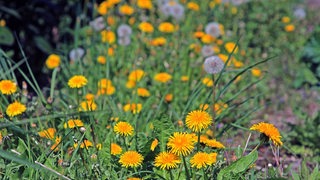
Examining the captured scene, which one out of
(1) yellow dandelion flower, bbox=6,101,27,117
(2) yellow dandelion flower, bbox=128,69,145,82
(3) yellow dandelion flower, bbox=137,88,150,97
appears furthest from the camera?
(2) yellow dandelion flower, bbox=128,69,145,82

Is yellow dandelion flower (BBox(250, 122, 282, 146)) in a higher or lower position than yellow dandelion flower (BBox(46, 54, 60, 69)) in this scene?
lower

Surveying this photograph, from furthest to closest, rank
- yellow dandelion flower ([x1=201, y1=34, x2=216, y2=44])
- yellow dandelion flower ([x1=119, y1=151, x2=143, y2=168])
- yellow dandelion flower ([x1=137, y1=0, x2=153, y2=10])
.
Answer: yellow dandelion flower ([x1=137, y1=0, x2=153, y2=10])
yellow dandelion flower ([x1=201, y1=34, x2=216, y2=44])
yellow dandelion flower ([x1=119, y1=151, x2=143, y2=168])

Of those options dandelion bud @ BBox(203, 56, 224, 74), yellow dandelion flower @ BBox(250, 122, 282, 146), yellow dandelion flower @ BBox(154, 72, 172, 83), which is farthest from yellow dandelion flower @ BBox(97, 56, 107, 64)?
yellow dandelion flower @ BBox(250, 122, 282, 146)

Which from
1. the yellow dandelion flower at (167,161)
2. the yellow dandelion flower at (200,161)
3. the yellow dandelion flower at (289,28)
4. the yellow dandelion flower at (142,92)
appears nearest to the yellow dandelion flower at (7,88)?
the yellow dandelion flower at (167,161)

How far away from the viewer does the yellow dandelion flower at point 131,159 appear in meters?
2.12

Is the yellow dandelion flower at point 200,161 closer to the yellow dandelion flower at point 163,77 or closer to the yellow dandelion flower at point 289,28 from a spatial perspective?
the yellow dandelion flower at point 163,77

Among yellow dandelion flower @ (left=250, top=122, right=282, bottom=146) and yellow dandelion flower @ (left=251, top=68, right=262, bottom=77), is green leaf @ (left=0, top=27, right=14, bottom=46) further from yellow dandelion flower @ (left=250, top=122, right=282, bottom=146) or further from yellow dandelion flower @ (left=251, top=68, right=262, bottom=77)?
yellow dandelion flower @ (left=250, top=122, right=282, bottom=146)

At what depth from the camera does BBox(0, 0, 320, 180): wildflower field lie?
2246 millimetres

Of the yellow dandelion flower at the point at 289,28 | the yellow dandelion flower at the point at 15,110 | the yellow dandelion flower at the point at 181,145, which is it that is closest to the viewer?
the yellow dandelion flower at the point at 181,145

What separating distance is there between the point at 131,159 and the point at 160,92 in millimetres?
1335

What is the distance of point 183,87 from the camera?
3.59 metres

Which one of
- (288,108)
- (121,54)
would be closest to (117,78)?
(121,54)

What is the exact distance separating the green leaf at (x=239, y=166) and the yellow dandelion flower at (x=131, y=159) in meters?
0.31

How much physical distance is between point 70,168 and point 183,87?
1.41m
